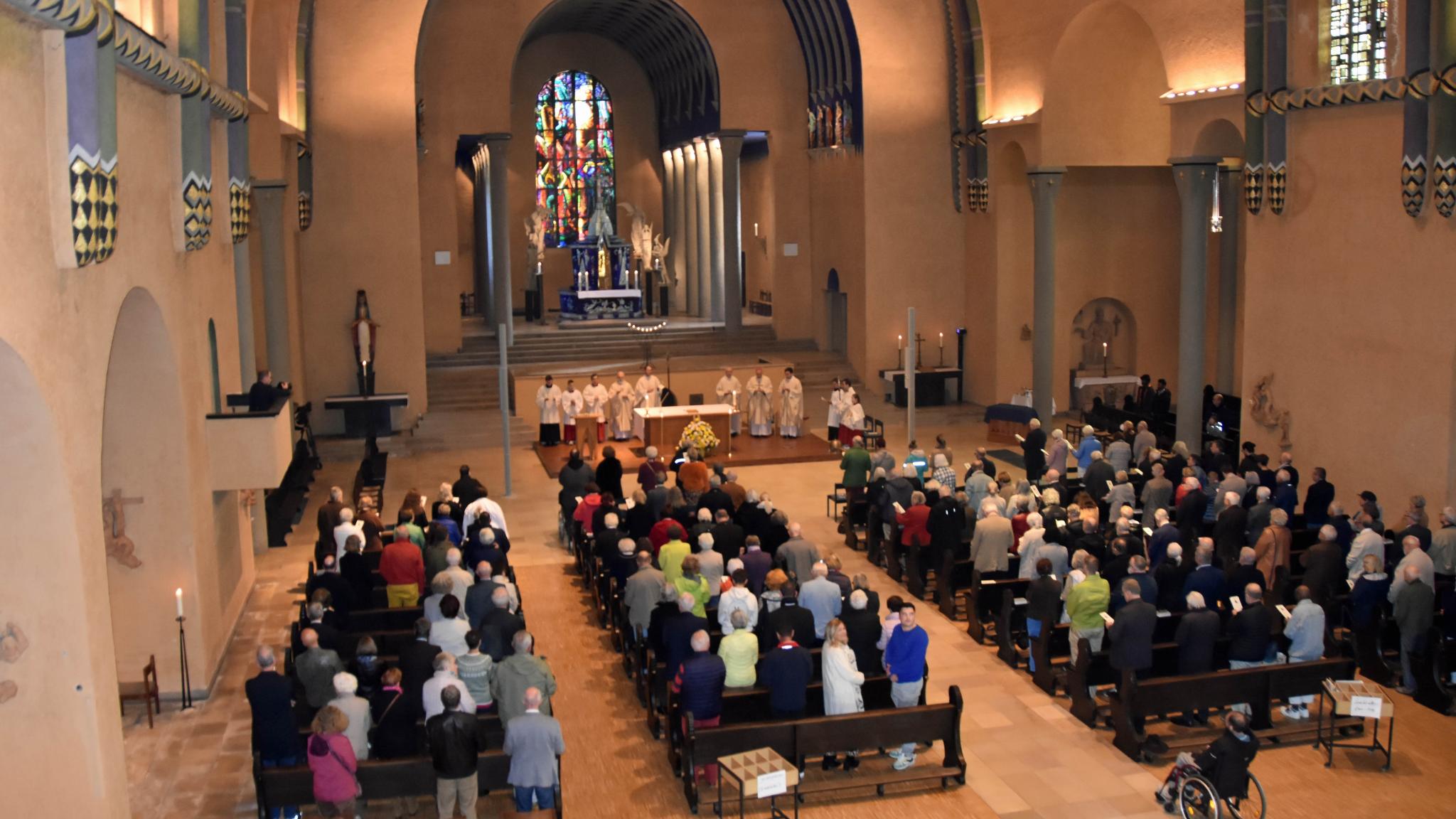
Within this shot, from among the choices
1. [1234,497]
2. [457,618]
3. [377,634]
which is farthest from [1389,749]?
[377,634]

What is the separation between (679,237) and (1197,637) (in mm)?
27432

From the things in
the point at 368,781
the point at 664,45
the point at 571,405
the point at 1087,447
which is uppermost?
the point at 664,45

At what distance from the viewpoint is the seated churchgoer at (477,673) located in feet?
35.2

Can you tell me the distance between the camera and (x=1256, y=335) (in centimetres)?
1964

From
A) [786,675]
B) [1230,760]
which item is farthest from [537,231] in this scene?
[1230,760]

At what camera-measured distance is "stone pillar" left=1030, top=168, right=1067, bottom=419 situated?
24.8 m

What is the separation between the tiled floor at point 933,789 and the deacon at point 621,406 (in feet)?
31.5

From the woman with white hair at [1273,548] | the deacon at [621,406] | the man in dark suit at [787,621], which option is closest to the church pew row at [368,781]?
the man in dark suit at [787,621]

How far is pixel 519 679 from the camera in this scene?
10.4 meters

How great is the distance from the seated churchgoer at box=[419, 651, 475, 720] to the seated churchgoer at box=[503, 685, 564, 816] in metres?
0.45

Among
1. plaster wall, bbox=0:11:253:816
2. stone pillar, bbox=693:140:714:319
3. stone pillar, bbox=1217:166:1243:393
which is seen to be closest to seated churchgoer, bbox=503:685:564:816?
plaster wall, bbox=0:11:253:816

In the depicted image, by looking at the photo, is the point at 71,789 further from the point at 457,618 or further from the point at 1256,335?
the point at 1256,335

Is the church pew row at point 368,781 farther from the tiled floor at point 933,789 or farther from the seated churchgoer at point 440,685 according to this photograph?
the tiled floor at point 933,789

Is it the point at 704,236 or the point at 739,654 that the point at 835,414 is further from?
the point at 739,654
